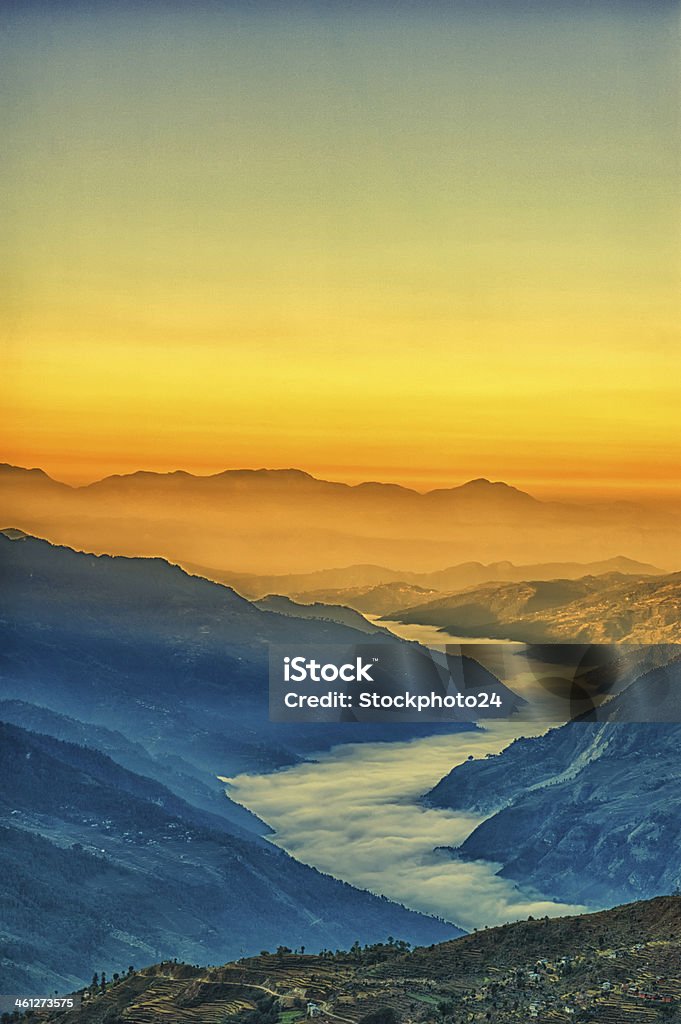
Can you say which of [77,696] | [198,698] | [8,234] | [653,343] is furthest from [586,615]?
[8,234]

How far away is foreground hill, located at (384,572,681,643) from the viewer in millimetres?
5570

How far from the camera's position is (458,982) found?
5180 mm

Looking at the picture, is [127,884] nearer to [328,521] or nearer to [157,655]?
[157,655]

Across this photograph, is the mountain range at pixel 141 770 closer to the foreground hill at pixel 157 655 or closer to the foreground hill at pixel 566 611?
the foreground hill at pixel 157 655

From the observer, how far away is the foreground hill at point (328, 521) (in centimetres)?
564

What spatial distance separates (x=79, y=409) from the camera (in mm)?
5656

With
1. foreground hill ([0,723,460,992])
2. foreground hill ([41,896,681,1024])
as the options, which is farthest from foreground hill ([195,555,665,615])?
foreground hill ([41,896,681,1024])

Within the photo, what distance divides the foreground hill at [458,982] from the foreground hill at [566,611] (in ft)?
2.70

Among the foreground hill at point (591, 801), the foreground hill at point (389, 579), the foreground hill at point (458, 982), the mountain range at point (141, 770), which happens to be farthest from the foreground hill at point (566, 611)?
the foreground hill at point (458, 982)

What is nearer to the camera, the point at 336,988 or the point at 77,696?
the point at 336,988

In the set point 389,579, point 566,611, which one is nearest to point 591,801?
point 566,611

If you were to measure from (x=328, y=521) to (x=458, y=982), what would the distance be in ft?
4.69

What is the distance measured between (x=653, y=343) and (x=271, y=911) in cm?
208

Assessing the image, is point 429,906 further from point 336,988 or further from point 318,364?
point 318,364
